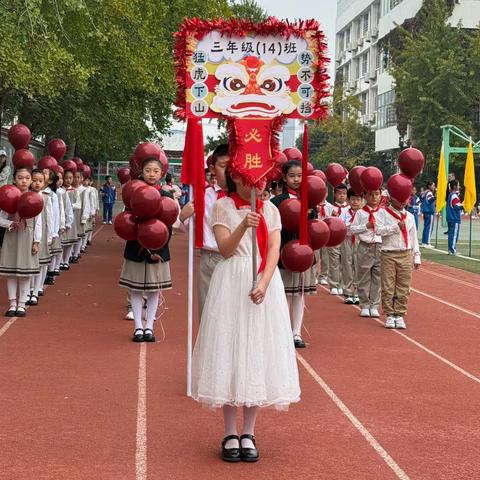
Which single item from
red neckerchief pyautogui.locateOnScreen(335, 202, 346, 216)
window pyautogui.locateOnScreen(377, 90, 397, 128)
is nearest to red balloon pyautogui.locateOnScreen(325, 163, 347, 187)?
red neckerchief pyautogui.locateOnScreen(335, 202, 346, 216)

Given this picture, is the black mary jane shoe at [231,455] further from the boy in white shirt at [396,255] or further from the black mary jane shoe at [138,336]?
the boy in white shirt at [396,255]

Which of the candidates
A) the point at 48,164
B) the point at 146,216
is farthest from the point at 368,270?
the point at 48,164

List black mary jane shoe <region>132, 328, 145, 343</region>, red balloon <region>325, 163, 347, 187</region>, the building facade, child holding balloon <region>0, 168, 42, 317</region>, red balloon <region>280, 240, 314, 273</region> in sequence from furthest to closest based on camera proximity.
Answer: the building facade
red balloon <region>325, 163, 347, 187</region>
child holding balloon <region>0, 168, 42, 317</region>
black mary jane shoe <region>132, 328, 145, 343</region>
red balloon <region>280, 240, 314, 273</region>

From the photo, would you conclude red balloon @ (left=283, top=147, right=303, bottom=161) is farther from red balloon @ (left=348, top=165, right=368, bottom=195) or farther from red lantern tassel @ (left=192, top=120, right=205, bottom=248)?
red lantern tassel @ (left=192, top=120, right=205, bottom=248)

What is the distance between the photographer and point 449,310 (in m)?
13.5

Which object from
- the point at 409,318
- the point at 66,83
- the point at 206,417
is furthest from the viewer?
the point at 66,83

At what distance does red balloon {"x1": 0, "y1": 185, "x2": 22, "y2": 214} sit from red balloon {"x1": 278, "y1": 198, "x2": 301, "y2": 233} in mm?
3780

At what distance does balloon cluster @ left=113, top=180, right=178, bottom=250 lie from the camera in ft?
30.1

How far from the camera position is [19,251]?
11203mm

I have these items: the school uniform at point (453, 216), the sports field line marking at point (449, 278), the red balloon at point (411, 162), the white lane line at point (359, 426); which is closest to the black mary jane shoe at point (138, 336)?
the white lane line at point (359, 426)

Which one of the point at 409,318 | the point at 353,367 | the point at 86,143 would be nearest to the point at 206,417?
the point at 353,367

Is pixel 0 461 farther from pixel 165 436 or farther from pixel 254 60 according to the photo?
pixel 254 60

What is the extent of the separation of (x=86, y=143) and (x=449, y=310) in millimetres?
18389

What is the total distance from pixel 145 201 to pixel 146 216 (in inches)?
8.9
